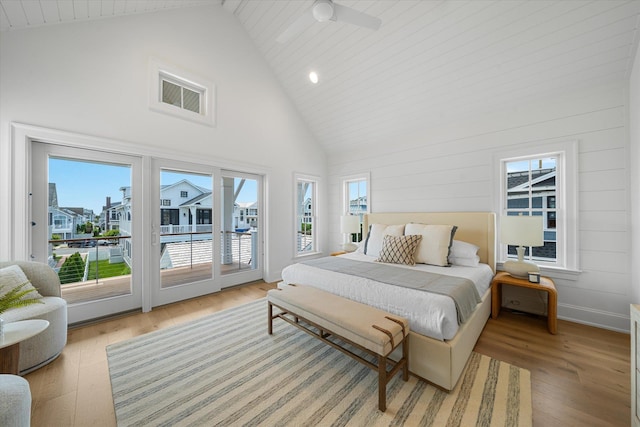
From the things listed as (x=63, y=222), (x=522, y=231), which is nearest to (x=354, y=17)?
(x=522, y=231)

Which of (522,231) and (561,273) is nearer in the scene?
(522,231)

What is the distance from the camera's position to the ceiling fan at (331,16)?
192cm

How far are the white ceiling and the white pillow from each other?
184 cm

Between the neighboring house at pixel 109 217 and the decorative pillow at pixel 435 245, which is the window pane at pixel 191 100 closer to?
the neighboring house at pixel 109 217

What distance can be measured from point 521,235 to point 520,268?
1.25 ft

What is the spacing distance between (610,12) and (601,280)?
2.54 m

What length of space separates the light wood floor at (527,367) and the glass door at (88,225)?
1.13 feet

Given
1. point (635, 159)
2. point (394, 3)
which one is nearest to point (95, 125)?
point (394, 3)

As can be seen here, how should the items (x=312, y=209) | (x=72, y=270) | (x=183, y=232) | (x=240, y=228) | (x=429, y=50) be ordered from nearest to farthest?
(x=72, y=270) < (x=429, y=50) < (x=183, y=232) < (x=240, y=228) < (x=312, y=209)

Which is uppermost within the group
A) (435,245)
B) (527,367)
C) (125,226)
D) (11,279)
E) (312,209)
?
(312,209)

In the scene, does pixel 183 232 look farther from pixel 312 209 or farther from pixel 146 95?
pixel 312 209

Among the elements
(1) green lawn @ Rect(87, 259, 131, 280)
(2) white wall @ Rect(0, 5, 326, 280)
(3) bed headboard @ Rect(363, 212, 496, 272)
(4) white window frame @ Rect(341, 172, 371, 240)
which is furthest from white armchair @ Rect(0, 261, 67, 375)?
(3) bed headboard @ Rect(363, 212, 496, 272)

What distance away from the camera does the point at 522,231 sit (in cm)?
257

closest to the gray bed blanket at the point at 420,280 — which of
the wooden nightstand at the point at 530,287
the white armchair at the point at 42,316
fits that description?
the wooden nightstand at the point at 530,287
